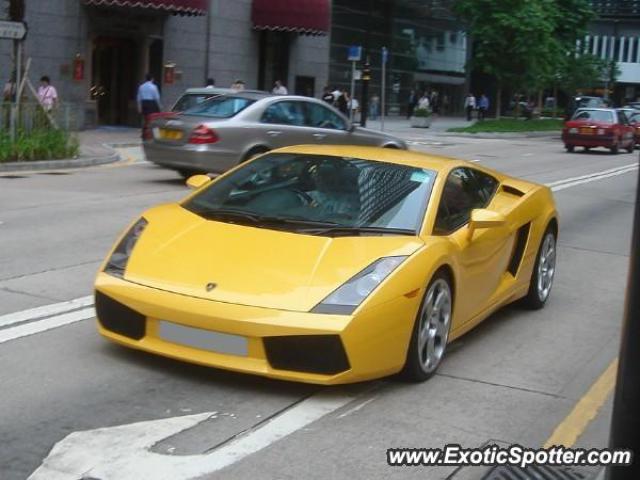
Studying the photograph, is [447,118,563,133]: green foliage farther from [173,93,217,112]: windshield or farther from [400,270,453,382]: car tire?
[400,270,453,382]: car tire

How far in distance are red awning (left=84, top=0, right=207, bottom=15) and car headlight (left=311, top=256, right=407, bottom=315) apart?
2366 cm

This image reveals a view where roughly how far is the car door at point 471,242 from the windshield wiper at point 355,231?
0.29 m

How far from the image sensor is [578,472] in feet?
15.8

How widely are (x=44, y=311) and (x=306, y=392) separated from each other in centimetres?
245

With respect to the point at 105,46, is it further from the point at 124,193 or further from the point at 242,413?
the point at 242,413

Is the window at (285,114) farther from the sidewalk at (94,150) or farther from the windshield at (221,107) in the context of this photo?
the sidewalk at (94,150)

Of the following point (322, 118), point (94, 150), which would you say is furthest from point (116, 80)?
point (322, 118)

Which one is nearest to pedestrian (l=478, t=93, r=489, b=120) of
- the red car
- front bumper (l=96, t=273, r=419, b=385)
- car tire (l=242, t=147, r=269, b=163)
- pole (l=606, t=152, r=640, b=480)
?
the red car

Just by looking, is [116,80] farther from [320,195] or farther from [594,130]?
[320,195]

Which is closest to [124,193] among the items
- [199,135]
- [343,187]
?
[199,135]

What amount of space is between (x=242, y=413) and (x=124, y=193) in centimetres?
1049

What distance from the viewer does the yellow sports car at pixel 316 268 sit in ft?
17.7

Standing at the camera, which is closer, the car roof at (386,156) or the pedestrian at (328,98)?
the car roof at (386,156)

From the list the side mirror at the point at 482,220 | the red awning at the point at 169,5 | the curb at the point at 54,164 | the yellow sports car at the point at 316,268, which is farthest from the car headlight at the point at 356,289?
the red awning at the point at 169,5
